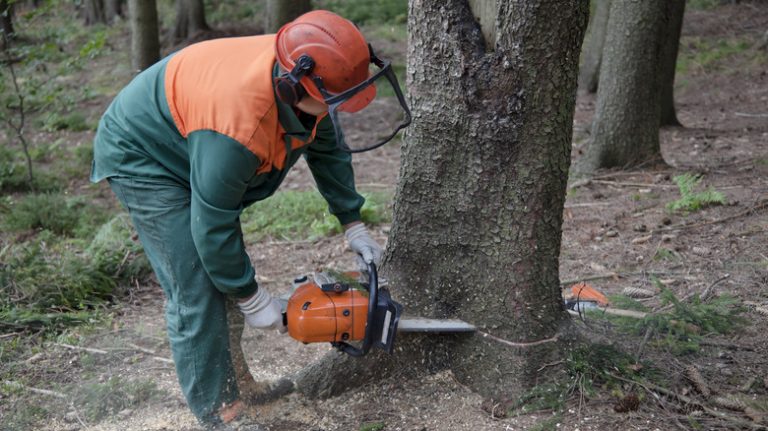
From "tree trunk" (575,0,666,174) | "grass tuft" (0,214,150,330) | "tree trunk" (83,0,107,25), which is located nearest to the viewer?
"grass tuft" (0,214,150,330)

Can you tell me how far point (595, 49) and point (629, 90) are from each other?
4238mm

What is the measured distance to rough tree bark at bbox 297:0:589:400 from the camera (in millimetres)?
2746

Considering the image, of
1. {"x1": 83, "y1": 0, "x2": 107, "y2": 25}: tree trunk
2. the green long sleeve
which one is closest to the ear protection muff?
the green long sleeve

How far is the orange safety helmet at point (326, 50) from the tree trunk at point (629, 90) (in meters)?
4.37

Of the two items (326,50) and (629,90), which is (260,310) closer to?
(326,50)

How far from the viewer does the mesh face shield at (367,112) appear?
7.98ft

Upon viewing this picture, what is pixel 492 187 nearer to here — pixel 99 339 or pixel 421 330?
pixel 421 330

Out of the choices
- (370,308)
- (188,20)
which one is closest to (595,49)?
(370,308)

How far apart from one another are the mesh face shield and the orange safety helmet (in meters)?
0.02

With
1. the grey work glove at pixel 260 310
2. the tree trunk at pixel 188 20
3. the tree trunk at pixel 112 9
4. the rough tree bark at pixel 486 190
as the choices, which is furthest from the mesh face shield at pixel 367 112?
the tree trunk at pixel 112 9

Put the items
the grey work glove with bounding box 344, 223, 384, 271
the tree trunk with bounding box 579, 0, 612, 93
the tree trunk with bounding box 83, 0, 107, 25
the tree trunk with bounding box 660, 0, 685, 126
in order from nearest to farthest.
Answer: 1. the grey work glove with bounding box 344, 223, 384, 271
2. the tree trunk with bounding box 660, 0, 685, 126
3. the tree trunk with bounding box 579, 0, 612, 93
4. the tree trunk with bounding box 83, 0, 107, 25

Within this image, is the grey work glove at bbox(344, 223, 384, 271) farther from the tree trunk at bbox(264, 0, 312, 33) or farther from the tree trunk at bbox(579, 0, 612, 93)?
the tree trunk at bbox(579, 0, 612, 93)

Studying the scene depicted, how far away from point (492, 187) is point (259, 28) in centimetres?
1470

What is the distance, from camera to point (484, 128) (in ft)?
9.26
